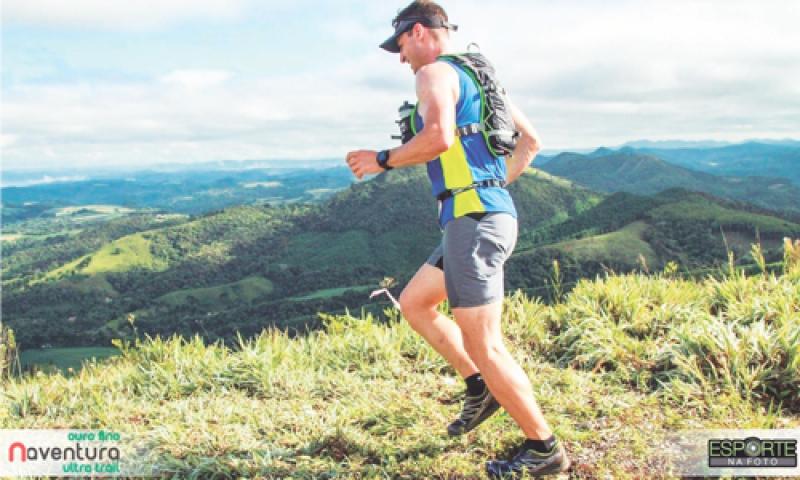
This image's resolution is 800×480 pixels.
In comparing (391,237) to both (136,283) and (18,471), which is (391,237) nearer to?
(136,283)

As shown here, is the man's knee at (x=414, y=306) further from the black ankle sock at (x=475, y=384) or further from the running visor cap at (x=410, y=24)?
the running visor cap at (x=410, y=24)

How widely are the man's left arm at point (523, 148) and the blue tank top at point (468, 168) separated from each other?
74 centimetres

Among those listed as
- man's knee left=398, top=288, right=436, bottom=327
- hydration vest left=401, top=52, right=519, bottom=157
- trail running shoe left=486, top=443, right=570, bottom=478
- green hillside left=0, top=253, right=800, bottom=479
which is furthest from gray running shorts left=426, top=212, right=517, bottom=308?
green hillside left=0, top=253, right=800, bottom=479

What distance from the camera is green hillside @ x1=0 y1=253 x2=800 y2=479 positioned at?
3.76 metres

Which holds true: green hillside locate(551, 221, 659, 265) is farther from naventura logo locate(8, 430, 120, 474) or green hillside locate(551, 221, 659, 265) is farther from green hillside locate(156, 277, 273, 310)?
naventura logo locate(8, 430, 120, 474)

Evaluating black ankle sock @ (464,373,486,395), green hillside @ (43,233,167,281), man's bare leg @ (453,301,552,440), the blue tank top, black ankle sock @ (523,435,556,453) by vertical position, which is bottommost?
green hillside @ (43,233,167,281)

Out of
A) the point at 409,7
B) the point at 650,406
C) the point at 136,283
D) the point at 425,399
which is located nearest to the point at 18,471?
the point at 425,399

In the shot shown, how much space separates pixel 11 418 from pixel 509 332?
15.1ft

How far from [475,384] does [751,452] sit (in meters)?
1.73

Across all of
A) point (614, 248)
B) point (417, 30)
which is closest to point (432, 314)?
point (417, 30)

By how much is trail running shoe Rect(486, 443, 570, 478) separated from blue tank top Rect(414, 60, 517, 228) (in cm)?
147

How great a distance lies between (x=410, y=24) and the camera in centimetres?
345

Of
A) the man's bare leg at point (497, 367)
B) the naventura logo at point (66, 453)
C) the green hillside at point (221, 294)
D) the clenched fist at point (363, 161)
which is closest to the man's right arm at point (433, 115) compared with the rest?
the clenched fist at point (363, 161)

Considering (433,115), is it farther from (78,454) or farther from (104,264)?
(104,264)
